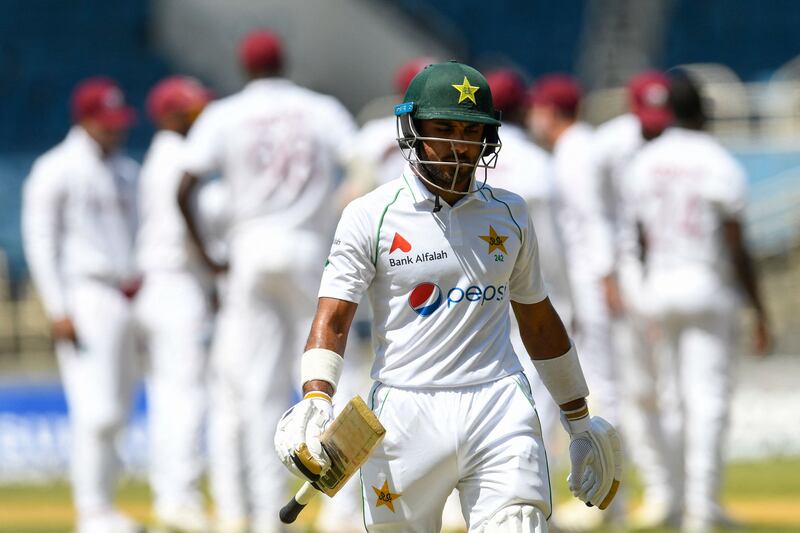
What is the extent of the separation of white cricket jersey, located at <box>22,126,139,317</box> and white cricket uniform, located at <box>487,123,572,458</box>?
2.41 meters

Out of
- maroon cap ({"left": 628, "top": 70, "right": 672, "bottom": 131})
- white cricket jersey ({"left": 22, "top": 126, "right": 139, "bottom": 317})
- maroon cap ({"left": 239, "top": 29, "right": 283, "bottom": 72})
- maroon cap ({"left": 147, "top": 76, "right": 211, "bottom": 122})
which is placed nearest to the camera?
maroon cap ({"left": 239, "top": 29, "right": 283, "bottom": 72})

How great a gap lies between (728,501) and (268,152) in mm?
3904

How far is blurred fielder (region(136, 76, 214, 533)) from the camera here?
8502 mm

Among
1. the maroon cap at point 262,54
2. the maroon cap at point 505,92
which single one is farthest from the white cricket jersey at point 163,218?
the maroon cap at point 505,92

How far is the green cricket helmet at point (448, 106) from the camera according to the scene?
4.47 metres

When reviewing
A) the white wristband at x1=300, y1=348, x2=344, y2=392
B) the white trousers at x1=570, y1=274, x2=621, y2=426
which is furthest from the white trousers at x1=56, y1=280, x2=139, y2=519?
the white wristband at x1=300, y1=348, x2=344, y2=392

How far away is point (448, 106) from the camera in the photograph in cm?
447

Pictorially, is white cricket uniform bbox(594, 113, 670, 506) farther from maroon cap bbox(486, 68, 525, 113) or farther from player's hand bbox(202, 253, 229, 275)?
player's hand bbox(202, 253, 229, 275)

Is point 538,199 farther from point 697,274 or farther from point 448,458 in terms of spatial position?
point 448,458

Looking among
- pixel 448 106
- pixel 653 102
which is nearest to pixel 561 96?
pixel 653 102

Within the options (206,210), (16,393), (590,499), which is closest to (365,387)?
(16,393)

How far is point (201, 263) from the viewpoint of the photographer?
28.9 ft

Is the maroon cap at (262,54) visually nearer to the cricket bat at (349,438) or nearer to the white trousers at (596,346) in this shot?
the white trousers at (596,346)

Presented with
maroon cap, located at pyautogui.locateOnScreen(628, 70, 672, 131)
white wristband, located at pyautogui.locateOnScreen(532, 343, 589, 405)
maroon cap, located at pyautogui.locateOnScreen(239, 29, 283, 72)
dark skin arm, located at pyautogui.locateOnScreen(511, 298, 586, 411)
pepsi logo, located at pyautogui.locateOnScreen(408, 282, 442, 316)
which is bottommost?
white wristband, located at pyautogui.locateOnScreen(532, 343, 589, 405)
